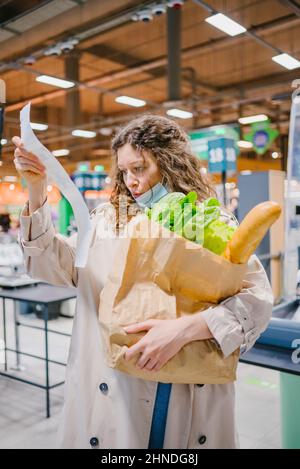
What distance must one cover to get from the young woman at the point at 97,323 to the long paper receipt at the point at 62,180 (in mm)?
121

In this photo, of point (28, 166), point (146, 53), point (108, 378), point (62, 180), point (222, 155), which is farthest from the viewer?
point (146, 53)

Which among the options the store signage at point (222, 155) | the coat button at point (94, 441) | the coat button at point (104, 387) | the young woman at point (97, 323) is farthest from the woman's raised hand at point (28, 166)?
the store signage at point (222, 155)

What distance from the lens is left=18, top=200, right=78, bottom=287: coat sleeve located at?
1.00 metres

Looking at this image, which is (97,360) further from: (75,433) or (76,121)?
(76,121)

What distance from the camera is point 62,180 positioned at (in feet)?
2.64

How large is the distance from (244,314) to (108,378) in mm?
370

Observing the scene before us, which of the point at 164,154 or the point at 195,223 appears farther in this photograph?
the point at 164,154

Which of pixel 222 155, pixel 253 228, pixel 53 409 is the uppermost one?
pixel 222 155

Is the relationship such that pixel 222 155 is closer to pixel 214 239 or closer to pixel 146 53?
pixel 146 53

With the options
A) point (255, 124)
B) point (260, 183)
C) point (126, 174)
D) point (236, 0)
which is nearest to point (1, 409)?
point (126, 174)

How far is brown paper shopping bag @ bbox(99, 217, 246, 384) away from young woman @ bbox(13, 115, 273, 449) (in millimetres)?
47

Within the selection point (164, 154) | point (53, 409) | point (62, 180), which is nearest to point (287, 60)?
point (53, 409)

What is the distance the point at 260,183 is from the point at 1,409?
195 inches

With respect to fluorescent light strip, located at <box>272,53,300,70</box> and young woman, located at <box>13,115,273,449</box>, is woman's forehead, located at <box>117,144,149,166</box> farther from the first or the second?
fluorescent light strip, located at <box>272,53,300,70</box>
